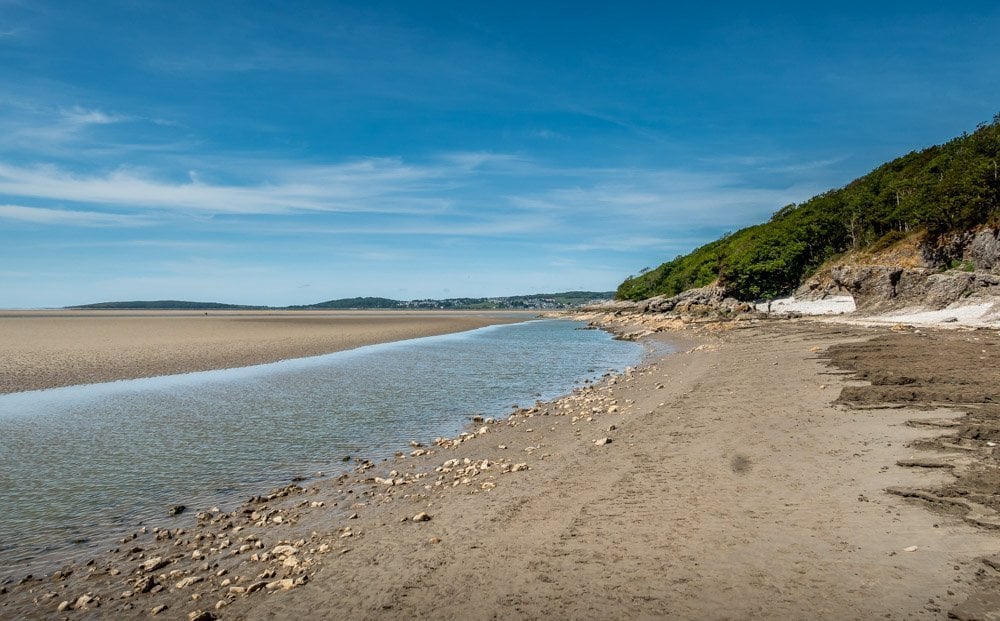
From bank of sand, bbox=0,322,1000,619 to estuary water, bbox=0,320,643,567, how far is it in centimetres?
153

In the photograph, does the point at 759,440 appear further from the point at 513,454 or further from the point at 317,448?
the point at 317,448

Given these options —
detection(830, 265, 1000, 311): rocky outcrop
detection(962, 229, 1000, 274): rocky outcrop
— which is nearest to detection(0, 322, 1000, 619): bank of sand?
detection(830, 265, 1000, 311): rocky outcrop

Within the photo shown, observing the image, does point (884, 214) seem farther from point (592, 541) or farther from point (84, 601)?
point (84, 601)

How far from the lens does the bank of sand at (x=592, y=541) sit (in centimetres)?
556

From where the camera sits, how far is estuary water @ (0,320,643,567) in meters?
9.62

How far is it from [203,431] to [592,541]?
12968mm

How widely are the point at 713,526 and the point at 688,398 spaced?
33.0ft

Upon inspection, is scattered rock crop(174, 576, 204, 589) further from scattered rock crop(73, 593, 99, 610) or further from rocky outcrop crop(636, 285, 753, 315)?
rocky outcrop crop(636, 285, 753, 315)

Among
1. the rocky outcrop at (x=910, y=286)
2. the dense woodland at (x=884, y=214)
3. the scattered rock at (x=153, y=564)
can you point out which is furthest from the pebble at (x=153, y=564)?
the dense woodland at (x=884, y=214)

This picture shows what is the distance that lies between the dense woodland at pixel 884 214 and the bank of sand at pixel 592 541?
48.7 metres

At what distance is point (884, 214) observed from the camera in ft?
217

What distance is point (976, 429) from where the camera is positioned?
32.2ft

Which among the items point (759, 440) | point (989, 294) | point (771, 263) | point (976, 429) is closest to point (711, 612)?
point (759, 440)

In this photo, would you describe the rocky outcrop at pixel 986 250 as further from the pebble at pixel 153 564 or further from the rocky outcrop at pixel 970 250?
the pebble at pixel 153 564
